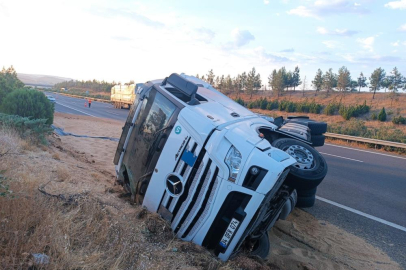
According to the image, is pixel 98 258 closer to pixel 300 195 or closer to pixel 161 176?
pixel 161 176

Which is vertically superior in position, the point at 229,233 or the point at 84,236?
the point at 229,233

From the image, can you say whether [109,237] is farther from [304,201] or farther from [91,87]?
[91,87]

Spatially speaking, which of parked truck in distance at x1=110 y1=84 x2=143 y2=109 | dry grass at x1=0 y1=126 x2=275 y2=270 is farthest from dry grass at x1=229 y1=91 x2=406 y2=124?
dry grass at x1=0 y1=126 x2=275 y2=270

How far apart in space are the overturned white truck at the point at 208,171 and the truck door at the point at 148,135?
0.01 meters

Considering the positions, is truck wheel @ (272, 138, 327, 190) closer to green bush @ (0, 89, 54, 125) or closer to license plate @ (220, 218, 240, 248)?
license plate @ (220, 218, 240, 248)

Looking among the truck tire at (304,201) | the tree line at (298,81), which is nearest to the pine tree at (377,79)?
the tree line at (298,81)

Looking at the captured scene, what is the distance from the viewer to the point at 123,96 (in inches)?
1630

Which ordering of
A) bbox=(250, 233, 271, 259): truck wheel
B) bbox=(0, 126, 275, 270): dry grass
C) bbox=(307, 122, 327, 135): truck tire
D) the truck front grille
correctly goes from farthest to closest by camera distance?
bbox=(307, 122, 327, 135): truck tire → bbox=(250, 233, 271, 259): truck wheel → the truck front grille → bbox=(0, 126, 275, 270): dry grass

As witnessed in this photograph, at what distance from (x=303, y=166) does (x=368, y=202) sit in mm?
3468

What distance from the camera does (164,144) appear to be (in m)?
4.04

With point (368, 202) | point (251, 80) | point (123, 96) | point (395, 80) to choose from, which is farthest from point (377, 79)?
point (368, 202)

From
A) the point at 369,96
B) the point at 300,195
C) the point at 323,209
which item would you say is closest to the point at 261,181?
the point at 300,195

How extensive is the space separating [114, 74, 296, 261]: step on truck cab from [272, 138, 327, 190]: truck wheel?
15 centimetres

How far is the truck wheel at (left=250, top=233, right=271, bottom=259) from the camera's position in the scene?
4.30m
